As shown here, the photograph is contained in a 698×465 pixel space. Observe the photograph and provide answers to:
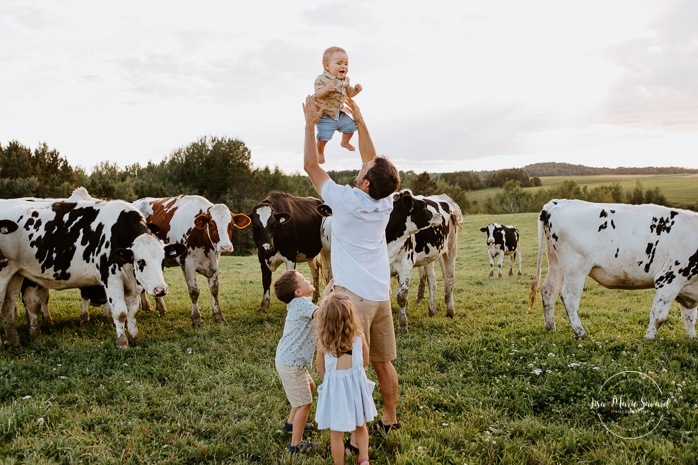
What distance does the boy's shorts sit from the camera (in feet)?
14.5

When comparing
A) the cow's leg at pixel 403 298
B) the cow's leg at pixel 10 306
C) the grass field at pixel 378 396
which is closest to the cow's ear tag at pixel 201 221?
the grass field at pixel 378 396

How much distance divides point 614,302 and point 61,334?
452 inches

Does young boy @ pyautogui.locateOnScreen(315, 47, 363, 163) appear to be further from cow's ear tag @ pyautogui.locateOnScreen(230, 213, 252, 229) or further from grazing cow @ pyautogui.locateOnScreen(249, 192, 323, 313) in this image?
cow's ear tag @ pyautogui.locateOnScreen(230, 213, 252, 229)

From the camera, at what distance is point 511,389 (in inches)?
212

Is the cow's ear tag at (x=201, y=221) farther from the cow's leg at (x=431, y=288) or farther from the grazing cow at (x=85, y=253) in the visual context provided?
the cow's leg at (x=431, y=288)

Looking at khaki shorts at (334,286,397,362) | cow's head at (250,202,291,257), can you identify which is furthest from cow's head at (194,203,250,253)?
khaki shorts at (334,286,397,362)

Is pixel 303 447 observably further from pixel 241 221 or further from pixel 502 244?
pixel 502 244

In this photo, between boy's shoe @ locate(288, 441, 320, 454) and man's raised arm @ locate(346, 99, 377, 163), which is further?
man's raised arm @ locate(346, 99, 377, 163)

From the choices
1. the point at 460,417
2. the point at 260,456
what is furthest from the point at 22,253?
the point at 460,417

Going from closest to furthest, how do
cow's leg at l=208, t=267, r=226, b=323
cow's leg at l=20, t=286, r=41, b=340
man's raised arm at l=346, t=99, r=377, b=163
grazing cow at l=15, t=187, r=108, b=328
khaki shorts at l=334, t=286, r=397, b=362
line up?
khaki shorts at l=334, t=286, r=397, b=362 < man's raised arm at l=346, t=99, r=377, b=163 < cow's leg at l=20, t=286, r=41, b=340 < grazing cow at l=15, t=187, r=108, b=328 < cow's leg at l=208, t=267, r=226, b=323

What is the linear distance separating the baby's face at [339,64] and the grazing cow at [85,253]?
14.9ft

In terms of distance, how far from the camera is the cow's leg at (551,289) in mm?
8062

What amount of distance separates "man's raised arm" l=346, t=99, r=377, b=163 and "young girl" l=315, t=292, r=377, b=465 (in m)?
1.38

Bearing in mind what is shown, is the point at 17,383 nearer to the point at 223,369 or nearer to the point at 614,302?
the point at 223,369
